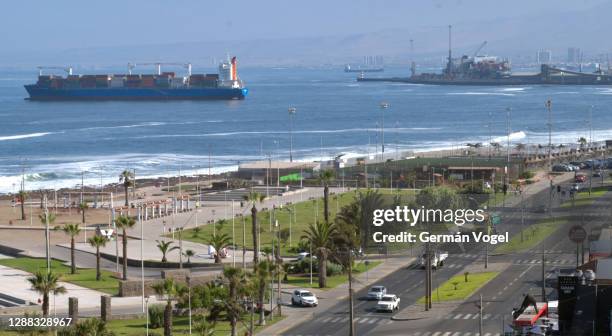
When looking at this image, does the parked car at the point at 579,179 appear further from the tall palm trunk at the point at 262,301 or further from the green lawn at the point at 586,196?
the tall palm trunk at the point at 262,301

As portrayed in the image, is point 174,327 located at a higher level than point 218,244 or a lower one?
lower

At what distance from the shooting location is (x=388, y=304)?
3638 centimetres

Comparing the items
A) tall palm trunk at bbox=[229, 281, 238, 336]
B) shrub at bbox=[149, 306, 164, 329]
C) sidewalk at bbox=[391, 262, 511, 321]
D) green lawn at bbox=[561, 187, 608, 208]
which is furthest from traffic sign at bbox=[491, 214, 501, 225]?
tall palm trunk at bbox=[229, 281, 238, 336]

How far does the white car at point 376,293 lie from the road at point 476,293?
408mm

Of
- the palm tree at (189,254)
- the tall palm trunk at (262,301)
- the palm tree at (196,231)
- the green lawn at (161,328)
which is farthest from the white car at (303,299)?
the palm tree at (196,231)

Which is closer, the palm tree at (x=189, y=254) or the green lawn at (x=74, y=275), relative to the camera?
the green lawn at (x=74, y=275)

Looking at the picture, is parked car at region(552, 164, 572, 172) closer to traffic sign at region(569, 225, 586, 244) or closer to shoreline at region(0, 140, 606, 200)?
shoreline at region(0, 140, 606, 200)

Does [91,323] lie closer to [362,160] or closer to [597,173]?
[597,173]

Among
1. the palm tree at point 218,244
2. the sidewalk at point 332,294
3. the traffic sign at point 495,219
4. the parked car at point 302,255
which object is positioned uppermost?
the traffic sign at point 495,219

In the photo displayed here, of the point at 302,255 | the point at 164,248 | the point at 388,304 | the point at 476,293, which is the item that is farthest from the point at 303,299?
the point at 164,248

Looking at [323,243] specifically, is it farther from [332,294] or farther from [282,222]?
[282,222]

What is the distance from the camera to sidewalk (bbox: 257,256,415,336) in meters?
34.7

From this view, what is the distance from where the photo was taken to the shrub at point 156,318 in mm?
35031

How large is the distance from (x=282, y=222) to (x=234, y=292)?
23152 millimetres
